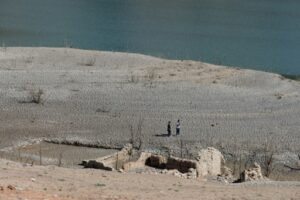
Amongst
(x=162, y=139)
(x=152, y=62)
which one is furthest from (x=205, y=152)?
(x=152, y=62)

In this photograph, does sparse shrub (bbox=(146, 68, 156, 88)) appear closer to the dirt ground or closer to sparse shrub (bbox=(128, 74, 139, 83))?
sparse shrub (bbox=(128, 74, 139, 83))

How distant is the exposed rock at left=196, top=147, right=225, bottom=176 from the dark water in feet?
85.5

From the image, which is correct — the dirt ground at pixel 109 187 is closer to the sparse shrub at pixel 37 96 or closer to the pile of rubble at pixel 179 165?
the pile of rubble at pixel 179 165

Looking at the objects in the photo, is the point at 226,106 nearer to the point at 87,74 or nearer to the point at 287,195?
the point at 87,74

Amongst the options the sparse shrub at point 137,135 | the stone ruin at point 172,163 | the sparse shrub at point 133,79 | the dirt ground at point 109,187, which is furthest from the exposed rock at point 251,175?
the sparse shrub at point 133,79

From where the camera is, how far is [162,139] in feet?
90.2

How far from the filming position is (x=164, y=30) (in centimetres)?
6719

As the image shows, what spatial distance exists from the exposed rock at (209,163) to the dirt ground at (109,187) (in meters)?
4.79

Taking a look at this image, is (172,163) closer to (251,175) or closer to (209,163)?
(209,163)

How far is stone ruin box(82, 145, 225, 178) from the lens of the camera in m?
21.1

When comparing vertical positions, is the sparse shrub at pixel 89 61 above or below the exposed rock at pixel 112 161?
above

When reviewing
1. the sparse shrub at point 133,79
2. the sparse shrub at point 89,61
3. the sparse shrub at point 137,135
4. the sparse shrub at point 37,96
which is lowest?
the sparse shrub at point 137,135

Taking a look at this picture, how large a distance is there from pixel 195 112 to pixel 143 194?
62.5 feet

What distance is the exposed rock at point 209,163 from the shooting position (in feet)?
70.4
